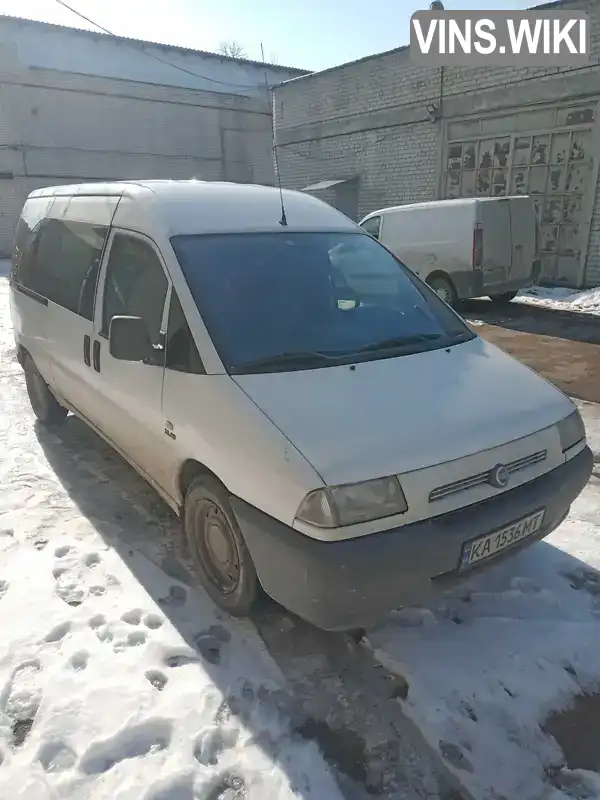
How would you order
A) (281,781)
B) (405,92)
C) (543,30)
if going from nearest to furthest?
(281,781) < (543,30) < (405,92)

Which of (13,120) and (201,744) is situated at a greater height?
(13,120)

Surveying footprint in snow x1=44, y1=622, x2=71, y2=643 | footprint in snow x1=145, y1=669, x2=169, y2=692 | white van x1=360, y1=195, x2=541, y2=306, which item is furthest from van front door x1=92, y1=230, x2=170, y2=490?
white van x1=360, y1=195, x2=541, y2=306

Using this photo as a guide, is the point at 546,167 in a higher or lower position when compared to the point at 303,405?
higher

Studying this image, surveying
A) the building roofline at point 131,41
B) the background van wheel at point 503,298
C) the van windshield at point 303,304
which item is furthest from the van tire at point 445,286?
the building roofline at point 131,41

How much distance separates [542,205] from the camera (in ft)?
38.9

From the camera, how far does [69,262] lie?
4000 millimetres

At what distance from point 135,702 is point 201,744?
0.33 metres

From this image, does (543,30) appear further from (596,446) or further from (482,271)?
(596,446)

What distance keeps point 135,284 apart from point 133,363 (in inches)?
17.4

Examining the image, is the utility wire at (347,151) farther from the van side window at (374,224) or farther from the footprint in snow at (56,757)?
the footprint in snow at (56,757)

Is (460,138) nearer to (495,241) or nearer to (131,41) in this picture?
(495,241)

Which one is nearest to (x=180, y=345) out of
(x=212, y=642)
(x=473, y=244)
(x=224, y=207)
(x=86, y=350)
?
(x=224, y=207)

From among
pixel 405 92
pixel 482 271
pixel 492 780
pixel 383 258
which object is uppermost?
pixel 405 92

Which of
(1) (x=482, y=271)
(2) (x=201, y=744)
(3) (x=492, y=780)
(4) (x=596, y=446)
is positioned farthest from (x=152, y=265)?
(1) (x=482, y=271)
